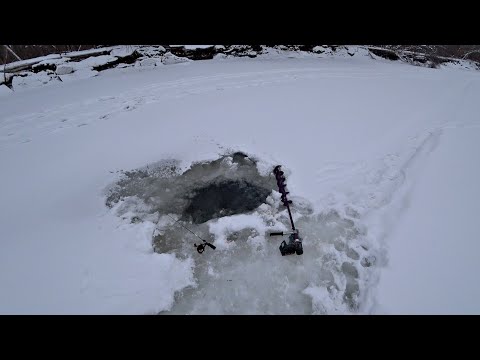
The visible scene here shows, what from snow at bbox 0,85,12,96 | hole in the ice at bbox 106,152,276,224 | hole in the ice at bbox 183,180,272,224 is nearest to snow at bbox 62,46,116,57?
snow at bbox 0,85,12,96

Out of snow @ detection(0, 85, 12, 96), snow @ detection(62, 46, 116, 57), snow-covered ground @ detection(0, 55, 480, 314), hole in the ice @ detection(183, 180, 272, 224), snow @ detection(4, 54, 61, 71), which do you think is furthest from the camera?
snow @ detection(62, 46, 116, 57)

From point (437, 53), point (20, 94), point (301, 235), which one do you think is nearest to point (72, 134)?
point (20, 94)

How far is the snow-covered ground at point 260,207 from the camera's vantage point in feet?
12.4

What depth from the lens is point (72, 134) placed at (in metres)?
6.95

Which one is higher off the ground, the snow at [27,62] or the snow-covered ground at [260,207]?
the snow at [27,62]

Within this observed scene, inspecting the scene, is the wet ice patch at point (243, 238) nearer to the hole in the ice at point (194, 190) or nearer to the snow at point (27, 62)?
the hole in the ice at point (194, 190)

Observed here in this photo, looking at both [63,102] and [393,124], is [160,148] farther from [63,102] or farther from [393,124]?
[393,124]

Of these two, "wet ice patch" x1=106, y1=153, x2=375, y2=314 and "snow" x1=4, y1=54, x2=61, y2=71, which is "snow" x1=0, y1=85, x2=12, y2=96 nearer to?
"snow" x1=4, y1=54, x2=61, y2=71

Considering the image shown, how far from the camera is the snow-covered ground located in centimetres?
378

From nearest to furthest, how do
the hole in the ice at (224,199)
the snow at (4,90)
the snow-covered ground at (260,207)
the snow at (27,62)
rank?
the snow-covered ground at (260,207) < the hole in the ice at (224,199) < the snow at (4,90) < the snow at (27,62)

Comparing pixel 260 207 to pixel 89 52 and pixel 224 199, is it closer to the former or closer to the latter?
pixel 224 199

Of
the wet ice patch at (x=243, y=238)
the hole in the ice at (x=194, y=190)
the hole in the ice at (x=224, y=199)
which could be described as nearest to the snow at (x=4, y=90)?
the hole in the ice at (x=194, y=190)

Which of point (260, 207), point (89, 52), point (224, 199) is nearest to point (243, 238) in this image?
point (260, 207)

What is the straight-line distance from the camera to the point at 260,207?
4.93 metres
